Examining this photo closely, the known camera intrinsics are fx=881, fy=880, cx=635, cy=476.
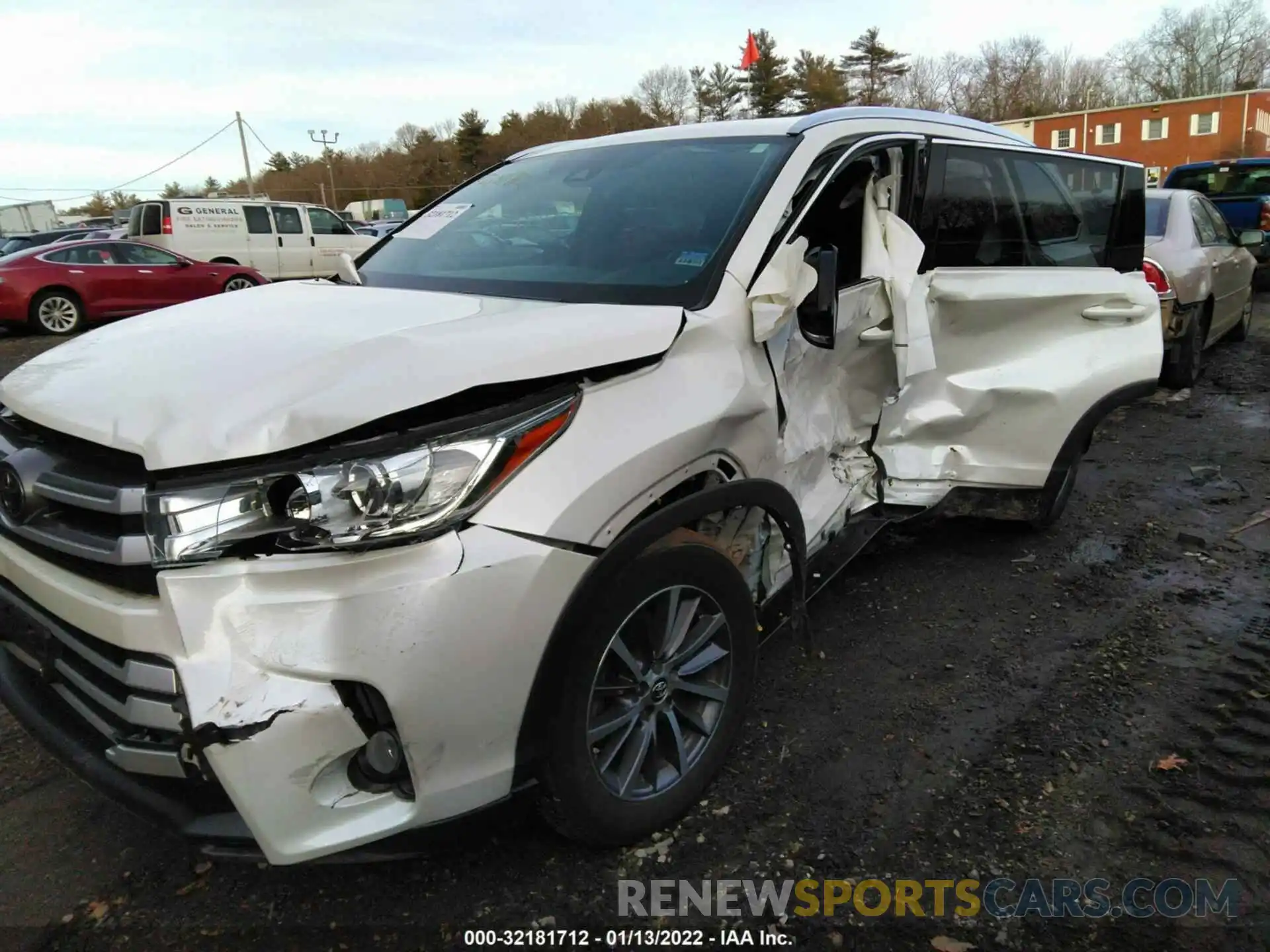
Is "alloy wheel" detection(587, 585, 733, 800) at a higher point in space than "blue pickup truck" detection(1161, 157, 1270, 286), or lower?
lower

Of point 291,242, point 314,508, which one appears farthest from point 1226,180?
point 291,242

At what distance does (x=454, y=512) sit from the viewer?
1.81m

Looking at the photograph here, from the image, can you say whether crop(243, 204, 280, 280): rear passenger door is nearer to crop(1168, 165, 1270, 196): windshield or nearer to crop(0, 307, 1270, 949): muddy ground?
crop(1168, 165, 1270, 196): windshield

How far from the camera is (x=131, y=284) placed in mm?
14031

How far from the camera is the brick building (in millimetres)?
53594

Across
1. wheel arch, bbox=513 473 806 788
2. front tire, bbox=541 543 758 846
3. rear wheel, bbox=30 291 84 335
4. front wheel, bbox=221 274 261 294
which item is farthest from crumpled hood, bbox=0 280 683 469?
front wheel, bbox=221 274 261 294

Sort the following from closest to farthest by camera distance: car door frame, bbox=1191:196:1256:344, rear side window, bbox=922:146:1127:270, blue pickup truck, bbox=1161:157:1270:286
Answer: rear side window, bbox=922:146:1127:270 → car door frame, bbox=1191:196:1256:344 → blue pickup truck, bbox=1161:157:1270:286

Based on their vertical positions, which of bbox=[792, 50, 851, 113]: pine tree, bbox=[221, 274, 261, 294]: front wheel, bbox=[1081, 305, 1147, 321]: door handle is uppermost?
bbox=[792, 50, 851, 113]: pine tree

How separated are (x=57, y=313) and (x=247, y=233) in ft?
18.0

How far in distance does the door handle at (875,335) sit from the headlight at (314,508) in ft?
6.72

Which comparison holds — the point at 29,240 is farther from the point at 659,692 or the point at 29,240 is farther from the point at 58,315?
the point at 659,692

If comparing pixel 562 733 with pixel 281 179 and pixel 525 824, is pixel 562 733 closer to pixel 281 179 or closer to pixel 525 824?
pixel 525 824

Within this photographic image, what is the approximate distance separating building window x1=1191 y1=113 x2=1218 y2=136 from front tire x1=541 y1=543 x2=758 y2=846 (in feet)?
219

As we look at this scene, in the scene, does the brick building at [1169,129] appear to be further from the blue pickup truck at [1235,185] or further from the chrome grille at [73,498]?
the chrome grille at [73,498]
